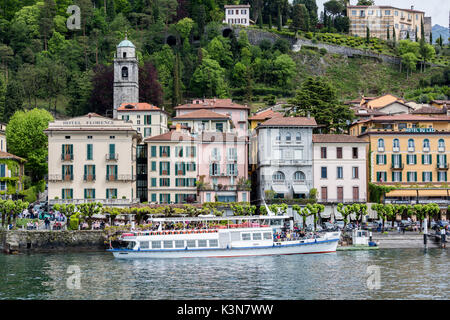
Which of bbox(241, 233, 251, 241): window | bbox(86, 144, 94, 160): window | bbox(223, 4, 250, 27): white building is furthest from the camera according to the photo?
bbox(223, 4, 250, 27): white building

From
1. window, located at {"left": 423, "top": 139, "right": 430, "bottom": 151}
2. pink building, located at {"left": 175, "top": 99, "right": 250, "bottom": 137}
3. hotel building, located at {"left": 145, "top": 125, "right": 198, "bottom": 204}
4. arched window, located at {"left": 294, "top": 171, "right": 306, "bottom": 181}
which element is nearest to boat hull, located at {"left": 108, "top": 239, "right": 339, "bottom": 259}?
arched window, located at {"left": 294, "top": 171, "right": 306, "bottom": 181}

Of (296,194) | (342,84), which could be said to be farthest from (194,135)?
(342,84)

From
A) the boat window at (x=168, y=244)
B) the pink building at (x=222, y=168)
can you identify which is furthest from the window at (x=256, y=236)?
the pink building at (x=222, y=168)

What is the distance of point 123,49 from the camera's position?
Result: 104688 millimetres

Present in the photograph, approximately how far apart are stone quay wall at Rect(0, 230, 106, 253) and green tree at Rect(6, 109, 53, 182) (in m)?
25.6

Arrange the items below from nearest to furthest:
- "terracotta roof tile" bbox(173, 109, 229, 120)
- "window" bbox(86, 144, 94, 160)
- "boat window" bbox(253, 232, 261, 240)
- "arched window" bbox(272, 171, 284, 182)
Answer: "boat window" bbox(253, 232, 261, 240) < "window" bbox(86, 144, 94, 160) < "arched window" bbox(272, 171, 284, 182) < "terracotta roof tile" bbox(173, 109, 229, 120)

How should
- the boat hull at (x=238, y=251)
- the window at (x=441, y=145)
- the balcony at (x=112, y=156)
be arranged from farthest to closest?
the window at (x=441, y=145) → the balcony at (x=112, y=156) → the boat hull at (x=238, y=251)

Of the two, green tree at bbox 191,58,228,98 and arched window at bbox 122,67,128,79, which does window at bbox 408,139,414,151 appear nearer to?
arched window at bbox 122,67,128,79

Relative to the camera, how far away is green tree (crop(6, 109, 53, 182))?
86.8 metres

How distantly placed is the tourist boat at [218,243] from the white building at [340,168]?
56.8ft

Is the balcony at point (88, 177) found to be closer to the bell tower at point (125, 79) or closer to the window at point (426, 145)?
the bell tower at point (125, 79)

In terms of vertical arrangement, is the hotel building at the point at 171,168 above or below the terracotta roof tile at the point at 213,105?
below

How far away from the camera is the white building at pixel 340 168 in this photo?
76000 millimetres

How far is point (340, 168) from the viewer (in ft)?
251
